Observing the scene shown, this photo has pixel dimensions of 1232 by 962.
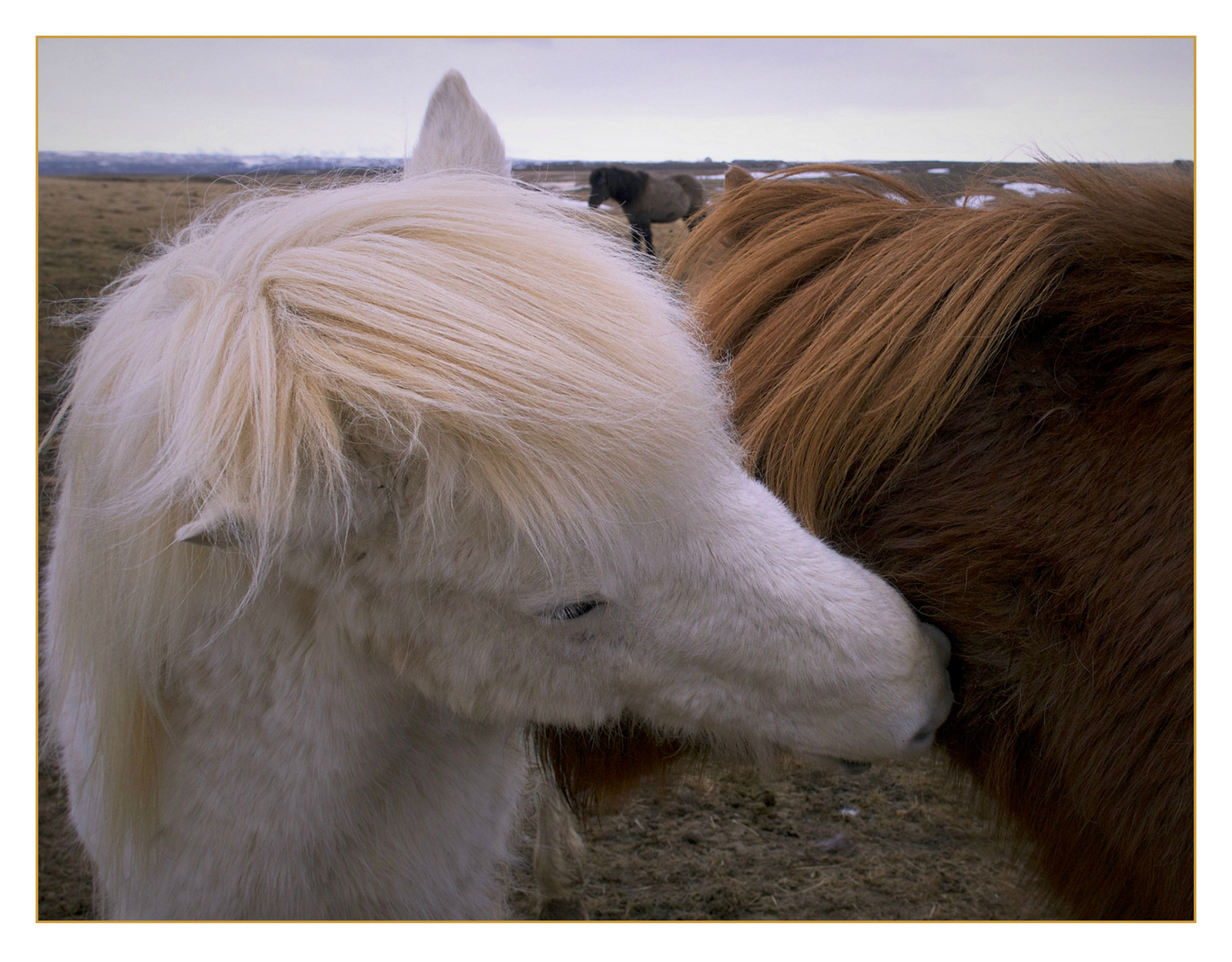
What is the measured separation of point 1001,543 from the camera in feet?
3.15

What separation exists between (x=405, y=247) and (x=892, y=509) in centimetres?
70

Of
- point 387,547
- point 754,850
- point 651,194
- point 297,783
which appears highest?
point 651,194

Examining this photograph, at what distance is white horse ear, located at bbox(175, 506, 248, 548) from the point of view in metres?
0.62

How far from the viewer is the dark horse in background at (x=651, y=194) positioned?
471 centimetres

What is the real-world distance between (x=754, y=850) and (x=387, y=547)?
179 cm

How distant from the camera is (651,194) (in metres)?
5.73

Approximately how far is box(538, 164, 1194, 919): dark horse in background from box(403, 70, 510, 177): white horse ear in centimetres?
47

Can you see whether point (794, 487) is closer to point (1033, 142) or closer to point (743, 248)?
point (743, 248)

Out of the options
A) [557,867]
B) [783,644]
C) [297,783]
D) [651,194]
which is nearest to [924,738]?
[783,644]

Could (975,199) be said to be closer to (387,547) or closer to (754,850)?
(387,547)

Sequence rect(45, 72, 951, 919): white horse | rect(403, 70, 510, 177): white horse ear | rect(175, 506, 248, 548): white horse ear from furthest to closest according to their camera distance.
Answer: rect(403, 70, 510, 177): white horse ear < rect(45, 72, 951, 919): white horse < rect(175, 506, 248, 548): white horse ear

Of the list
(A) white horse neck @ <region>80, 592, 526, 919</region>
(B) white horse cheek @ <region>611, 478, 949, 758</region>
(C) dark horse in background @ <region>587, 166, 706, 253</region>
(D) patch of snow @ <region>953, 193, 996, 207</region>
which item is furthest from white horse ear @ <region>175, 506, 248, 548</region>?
(C) dark horse in background @ <region>587, 166, 706, 253</region>

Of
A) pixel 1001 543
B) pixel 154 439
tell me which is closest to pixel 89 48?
pixel 154 439

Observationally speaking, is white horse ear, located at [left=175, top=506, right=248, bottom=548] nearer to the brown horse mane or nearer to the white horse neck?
the white horse neck
